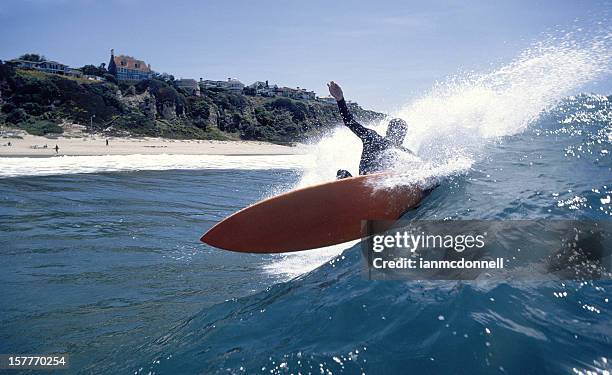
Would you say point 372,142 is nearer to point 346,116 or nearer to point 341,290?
point 346,116

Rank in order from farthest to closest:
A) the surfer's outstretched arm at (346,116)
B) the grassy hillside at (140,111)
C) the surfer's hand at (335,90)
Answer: the grassy hillside at (140,111) < the surfer's hand at (335,90) < the surfer's outstretched arm at (346,116)

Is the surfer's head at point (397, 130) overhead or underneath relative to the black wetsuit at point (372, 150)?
overhead

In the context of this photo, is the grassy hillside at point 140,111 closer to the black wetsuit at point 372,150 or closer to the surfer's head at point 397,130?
the surfer's head at point 397,130

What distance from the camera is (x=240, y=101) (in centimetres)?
7194

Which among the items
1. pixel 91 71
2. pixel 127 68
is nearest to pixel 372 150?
pixel 91 71

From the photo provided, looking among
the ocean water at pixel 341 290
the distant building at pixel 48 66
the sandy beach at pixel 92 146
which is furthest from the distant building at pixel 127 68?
the ocean water at pixel 341 290

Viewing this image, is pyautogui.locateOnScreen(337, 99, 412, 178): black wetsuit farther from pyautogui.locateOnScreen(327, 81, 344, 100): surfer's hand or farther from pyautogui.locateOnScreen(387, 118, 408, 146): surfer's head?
pyautogui.locateOnScreen(327, 81, 344, 100): surfer's hand

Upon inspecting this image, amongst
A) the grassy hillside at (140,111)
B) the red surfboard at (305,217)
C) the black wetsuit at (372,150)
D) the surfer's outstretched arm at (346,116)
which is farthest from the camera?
the grassy hillside at (140,111)

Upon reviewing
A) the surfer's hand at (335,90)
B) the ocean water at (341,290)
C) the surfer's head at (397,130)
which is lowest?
the ocean water at (341,290)

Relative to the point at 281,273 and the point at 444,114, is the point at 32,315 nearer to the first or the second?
the point at 281,273

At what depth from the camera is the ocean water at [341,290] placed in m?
2.79

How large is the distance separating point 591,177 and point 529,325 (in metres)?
3.56

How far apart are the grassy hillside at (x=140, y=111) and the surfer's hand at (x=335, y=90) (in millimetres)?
33046

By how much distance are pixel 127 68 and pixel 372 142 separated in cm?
9602
